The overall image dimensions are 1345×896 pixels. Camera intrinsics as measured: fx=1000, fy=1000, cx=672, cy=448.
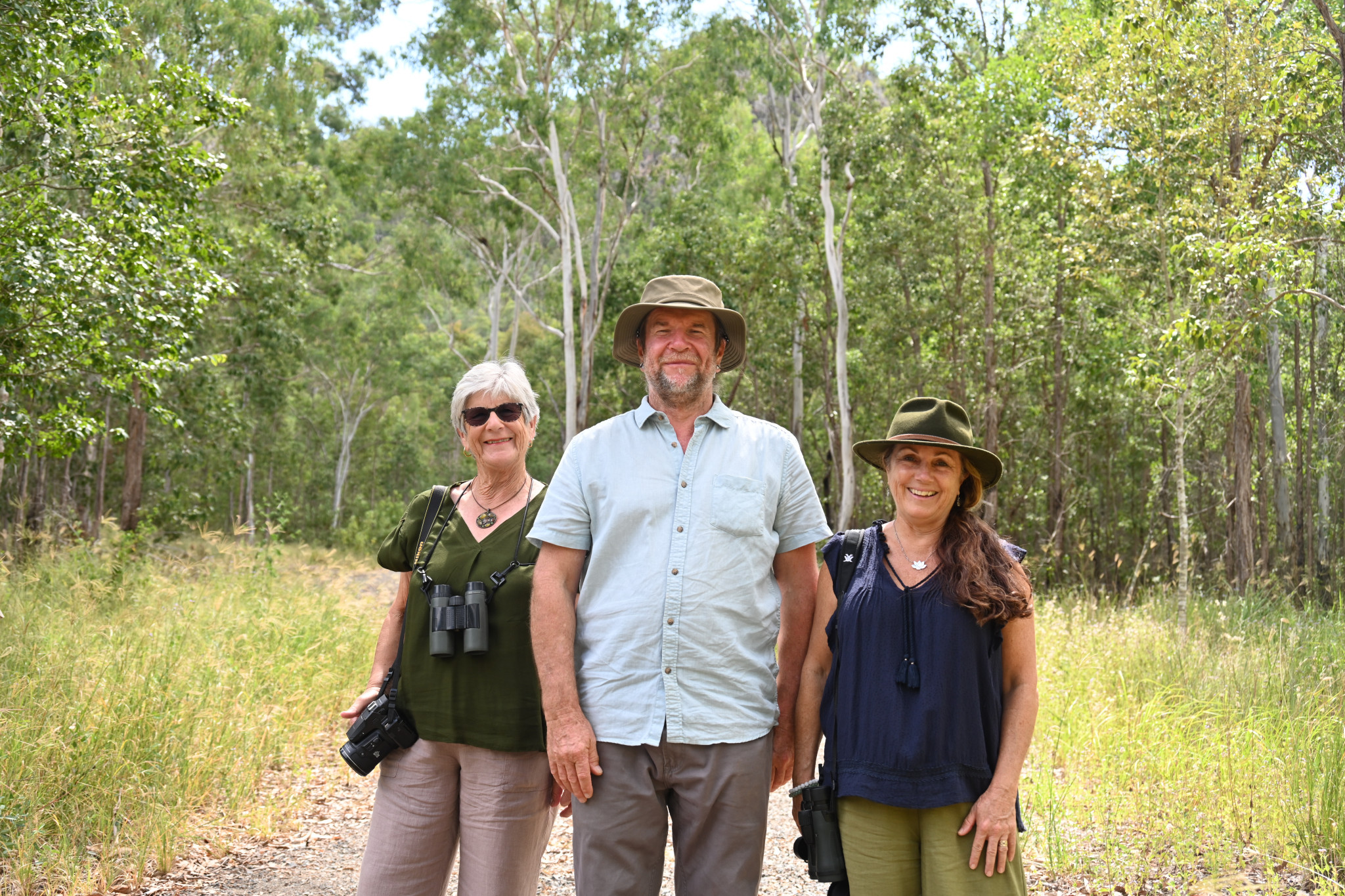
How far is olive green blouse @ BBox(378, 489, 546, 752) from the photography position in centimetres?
263

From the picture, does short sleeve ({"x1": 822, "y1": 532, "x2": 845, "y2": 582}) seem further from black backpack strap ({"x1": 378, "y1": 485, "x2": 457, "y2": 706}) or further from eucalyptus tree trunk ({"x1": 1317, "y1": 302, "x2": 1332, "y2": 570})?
eucalyptus tree trunk ({"x1": 1317, "y1": 302, "x2": 1332, "y2": 570})

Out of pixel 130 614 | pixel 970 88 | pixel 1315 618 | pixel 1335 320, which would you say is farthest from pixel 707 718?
pixel 1335 320

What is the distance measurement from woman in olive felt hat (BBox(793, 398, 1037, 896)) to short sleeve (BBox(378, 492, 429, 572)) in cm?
124

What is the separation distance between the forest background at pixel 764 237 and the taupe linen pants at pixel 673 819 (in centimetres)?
502

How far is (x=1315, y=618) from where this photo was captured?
28.5 ft

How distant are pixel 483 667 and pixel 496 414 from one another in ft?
2.35

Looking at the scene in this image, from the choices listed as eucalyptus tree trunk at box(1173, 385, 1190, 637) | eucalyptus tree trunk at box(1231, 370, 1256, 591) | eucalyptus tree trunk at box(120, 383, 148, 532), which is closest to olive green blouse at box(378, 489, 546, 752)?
eucalyptus tree trunk at box(1173, 385, 1190, 637)

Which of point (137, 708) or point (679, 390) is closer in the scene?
point (679, 390)

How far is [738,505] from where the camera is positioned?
98.0 inches

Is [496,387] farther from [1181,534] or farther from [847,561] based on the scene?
[1181,534]

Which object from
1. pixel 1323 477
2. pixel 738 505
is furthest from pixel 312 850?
pixel 1323 477

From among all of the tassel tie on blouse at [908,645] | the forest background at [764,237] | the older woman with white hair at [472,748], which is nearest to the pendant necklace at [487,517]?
the older woman with white hair at [472,748]

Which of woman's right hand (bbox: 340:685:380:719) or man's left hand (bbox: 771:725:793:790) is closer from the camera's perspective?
man's left hand (bbox: 771:725:793:790)

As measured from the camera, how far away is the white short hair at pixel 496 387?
291cm
